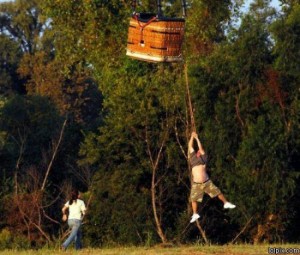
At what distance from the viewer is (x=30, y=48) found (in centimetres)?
7362

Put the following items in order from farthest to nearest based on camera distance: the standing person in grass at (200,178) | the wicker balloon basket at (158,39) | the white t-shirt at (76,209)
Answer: the white t-shirt at (76,209), the standing person in grass at (200,178), the wicker balloon basket at (158,39)

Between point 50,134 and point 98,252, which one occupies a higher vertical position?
point 50,134

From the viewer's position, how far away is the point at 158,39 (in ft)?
47.3

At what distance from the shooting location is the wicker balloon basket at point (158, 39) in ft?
47.5

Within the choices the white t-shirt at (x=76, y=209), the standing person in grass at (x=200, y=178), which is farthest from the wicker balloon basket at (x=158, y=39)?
the white t-shirt at (x=76, y=209)

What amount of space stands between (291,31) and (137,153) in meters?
6.02

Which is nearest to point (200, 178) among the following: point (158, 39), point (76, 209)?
point (158, 39)

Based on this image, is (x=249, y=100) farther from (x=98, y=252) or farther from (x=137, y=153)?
(x=98, y=252)

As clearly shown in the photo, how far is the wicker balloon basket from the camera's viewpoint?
1448 cm

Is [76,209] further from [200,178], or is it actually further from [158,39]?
[158,39]

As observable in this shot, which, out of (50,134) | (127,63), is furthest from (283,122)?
(50,134)

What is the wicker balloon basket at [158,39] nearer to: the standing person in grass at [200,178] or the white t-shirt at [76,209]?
the standing person in grass at [200,178]

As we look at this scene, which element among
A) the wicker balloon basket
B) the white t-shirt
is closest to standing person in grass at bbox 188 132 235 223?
the wicker balloon basket

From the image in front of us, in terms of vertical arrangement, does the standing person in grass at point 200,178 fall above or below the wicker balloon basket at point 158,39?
below
